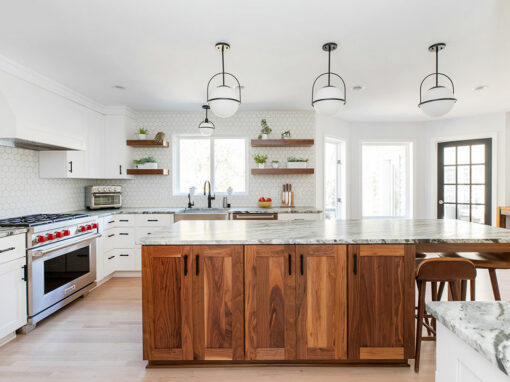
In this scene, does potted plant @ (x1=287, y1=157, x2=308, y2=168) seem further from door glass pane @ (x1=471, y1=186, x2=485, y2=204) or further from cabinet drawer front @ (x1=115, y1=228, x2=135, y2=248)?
door glass pane @ (x1=471, y1=186, x2=485, y2=204)

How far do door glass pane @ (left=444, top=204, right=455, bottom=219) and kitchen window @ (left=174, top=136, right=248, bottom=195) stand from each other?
3903 millimetres

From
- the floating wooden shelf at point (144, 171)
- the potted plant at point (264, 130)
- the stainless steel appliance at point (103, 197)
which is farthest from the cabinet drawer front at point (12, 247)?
the potted plant at point (264, 130)

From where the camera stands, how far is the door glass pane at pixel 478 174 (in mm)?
5387

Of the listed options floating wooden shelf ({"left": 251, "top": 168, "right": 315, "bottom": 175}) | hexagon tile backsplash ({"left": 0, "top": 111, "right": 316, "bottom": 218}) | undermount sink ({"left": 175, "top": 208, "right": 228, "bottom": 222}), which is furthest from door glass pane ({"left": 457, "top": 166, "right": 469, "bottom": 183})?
undermount sink ({"left": 175, "top": 208, "right": 228, "bottom": 222})

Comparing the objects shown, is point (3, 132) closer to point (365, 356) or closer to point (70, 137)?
point (70, 137)

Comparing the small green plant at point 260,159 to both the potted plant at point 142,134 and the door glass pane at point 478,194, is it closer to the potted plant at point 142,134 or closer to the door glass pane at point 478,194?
the potted plant at point 142,134

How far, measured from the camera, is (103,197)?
4547 mm

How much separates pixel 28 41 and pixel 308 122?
3.77m

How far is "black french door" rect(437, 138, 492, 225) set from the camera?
534 centimetres

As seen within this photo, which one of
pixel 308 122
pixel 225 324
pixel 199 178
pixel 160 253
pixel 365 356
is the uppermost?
pixel 308 122

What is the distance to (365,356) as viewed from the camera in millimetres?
2078

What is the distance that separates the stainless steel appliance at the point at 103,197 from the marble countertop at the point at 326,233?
242 cm

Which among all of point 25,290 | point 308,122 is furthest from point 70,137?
point 308,122

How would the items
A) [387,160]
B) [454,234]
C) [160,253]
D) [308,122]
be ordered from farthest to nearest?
1. [387,160]
2. [308,122]
3. [454,234]
4. [160,253]
